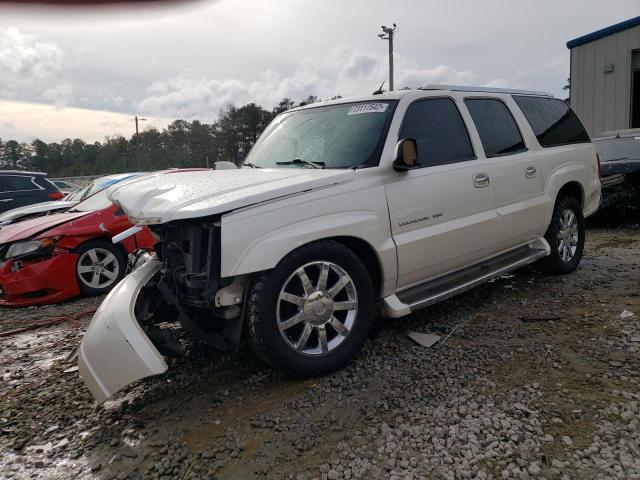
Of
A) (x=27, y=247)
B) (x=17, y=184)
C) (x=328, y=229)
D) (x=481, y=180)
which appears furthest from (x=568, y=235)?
(x=17, y=184)

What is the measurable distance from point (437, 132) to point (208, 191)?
1.91 m

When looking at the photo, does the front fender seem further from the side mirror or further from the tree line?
the tree line

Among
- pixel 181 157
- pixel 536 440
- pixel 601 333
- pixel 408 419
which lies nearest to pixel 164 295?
pixel 408 419

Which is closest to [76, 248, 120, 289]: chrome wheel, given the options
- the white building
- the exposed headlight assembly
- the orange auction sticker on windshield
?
the exposed headlight assembly

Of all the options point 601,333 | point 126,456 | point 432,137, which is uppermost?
point 432,137

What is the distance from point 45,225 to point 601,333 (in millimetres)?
5908

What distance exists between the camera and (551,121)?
197 inches

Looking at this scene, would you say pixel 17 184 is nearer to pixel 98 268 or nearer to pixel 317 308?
pixel 98 268

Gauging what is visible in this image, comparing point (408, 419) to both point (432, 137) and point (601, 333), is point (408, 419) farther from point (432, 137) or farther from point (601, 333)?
point (432, 137)

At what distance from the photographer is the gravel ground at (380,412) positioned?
7.52 ft

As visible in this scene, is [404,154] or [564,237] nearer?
[404,154]

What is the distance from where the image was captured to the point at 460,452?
231 cm

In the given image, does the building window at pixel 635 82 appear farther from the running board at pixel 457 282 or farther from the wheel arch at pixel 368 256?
the wheel arch at pixel 368 256

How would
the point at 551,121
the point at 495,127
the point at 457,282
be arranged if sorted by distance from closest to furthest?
1. the point at 457,282
2. the point at 495,127
3. the point at 551,121
